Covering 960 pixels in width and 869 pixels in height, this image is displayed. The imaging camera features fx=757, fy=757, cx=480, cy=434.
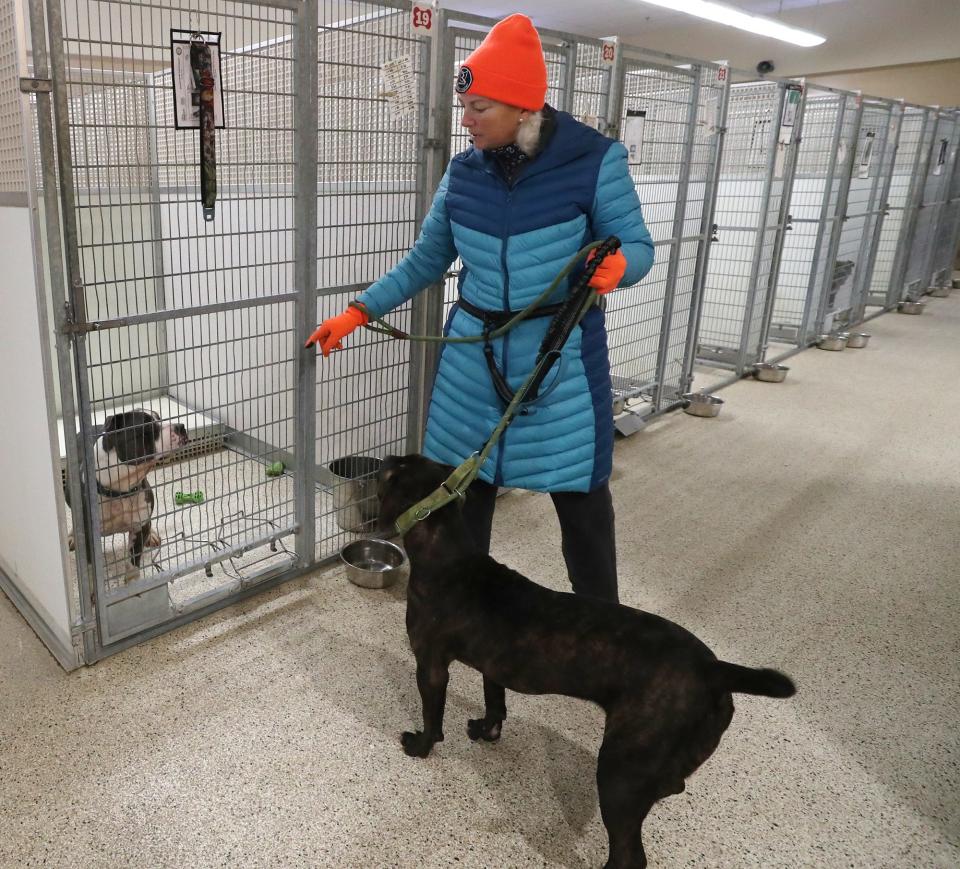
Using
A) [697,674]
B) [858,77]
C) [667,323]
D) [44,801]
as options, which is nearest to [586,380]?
[697,674]

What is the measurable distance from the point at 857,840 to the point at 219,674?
5.31 feet

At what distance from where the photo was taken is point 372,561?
266cm

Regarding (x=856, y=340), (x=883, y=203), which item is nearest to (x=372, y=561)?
(x=856, y=340)

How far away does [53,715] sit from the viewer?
1.89 m

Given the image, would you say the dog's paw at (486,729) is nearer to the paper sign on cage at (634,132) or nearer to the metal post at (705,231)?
the paper sign on cage at (634,132)

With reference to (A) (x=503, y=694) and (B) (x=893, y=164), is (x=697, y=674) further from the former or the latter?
(B) (x=893, y=164)

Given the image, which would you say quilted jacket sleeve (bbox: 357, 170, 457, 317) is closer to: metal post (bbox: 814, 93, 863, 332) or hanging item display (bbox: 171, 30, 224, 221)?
hanging item display (bbox: 171, 30, 224, 221)

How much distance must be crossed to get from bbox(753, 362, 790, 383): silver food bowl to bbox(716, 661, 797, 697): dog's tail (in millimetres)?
4255

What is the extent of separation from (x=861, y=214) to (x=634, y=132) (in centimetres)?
364

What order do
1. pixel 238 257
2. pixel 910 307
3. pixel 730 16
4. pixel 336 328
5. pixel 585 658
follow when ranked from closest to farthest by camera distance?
pixel 585 658
pixel 336 328
pixel 238 257
pixel 730 16
pixel 910 307

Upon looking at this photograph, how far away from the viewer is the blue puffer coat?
167 cm

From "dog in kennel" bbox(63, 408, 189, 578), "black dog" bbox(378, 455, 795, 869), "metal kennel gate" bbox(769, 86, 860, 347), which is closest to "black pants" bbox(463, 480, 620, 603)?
"black dog" bbox(378, 455, 795, 869)

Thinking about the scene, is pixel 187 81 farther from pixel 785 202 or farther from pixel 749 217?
pixel 785 202

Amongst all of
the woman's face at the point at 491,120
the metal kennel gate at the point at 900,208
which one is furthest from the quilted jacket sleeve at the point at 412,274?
the metal kennel gate at the point at 900,208
